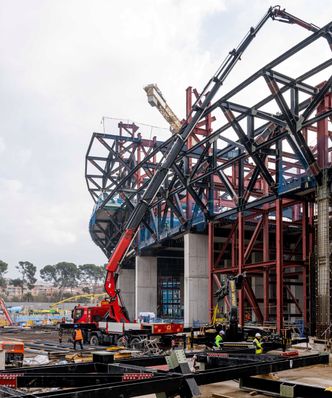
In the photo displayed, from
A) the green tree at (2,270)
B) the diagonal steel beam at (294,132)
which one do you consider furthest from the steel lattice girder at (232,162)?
the green tree at (2,270)

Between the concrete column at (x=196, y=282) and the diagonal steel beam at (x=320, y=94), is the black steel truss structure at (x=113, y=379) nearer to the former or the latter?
the diagonal steel beam at (x=320, y=94)

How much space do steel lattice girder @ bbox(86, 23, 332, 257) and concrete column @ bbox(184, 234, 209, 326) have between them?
1828 mm

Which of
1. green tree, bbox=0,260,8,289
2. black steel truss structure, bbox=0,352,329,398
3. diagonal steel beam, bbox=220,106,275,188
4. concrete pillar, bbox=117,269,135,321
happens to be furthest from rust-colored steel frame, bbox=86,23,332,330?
green tree, bbox=0,260,8,289

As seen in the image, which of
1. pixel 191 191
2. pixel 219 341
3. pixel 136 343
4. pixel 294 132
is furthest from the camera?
pixel 191 191

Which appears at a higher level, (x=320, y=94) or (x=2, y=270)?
(x=320, y=94)

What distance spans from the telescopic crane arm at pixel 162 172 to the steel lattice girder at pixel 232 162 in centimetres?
96

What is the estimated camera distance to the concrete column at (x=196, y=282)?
40500mm

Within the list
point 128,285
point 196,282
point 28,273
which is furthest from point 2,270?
point 196,282

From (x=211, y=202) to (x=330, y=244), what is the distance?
1385cm

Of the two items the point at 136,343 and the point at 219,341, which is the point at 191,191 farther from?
the point at 219,341

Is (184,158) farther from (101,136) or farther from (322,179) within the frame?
(101,136)

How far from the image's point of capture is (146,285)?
54.2m

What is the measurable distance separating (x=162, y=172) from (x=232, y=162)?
5.01 m

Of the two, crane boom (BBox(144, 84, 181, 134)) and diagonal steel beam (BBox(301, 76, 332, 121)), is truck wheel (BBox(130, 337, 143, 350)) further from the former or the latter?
crane boom (BBox(144, 84, 181, 134))
